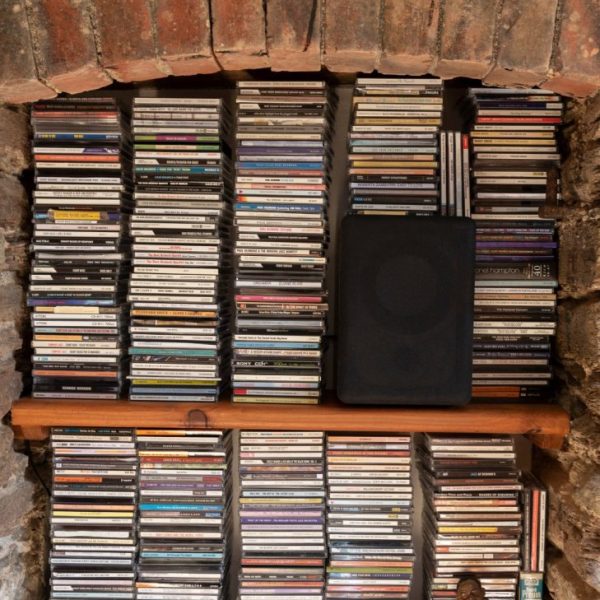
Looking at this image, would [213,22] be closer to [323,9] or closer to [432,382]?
[323,9]

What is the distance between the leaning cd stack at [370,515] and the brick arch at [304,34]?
0.84 m

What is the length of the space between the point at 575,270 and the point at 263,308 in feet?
2.33

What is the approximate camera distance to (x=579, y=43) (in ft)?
3.53

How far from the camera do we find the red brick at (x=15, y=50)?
1.09 m

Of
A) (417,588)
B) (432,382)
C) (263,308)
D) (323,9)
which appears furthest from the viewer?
(417,588)

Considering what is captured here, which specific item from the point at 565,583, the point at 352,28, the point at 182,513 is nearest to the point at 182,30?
the point at 352,28

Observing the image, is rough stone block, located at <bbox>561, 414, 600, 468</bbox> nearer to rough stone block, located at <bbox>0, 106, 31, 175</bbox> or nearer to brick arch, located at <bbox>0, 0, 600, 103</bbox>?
brick arch, located at <bbox>0, 0, 600, 103</bbox>

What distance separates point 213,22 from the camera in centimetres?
108

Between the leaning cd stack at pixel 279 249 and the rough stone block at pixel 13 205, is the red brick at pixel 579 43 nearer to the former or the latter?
the leaning cd stack at pixel 279 249

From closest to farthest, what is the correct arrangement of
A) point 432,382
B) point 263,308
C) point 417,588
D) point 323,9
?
point 323,9, point 432,382, point 263,308, point 417,588

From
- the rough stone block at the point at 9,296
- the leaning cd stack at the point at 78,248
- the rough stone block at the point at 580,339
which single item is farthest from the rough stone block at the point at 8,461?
the rough stone block at the point at 580,339

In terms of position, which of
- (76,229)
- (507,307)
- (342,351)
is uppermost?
(76,229)

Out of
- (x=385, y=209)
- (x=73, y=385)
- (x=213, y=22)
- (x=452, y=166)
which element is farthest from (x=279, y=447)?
(x=213, y=22)

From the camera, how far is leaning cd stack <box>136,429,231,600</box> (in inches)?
53.6
